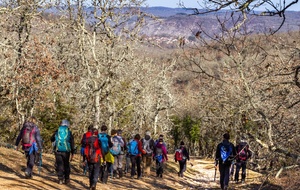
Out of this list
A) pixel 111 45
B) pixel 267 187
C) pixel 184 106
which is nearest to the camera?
pixel 267 187

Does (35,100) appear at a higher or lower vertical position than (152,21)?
lower

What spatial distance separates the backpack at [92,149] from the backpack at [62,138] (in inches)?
27.7

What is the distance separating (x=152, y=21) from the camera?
58.9 ft

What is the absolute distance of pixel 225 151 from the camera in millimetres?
13117

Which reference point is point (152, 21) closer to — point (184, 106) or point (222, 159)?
point (222, 159)

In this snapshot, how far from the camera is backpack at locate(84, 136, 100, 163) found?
10961 millimetres

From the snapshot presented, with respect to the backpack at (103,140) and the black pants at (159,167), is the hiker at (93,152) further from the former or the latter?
the black pants at (159,167)

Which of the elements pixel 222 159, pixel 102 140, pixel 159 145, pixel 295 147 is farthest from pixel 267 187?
pixel 102 140

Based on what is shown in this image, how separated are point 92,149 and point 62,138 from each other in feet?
3.17

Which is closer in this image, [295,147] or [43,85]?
[295,147]

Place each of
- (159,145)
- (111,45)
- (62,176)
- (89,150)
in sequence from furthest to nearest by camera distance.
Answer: (159,145) → (111,45) → (62,176) → (89,150)

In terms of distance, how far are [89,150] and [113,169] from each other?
4860 millimetres

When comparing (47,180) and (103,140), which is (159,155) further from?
(103,140)

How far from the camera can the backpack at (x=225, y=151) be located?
13.1 m
